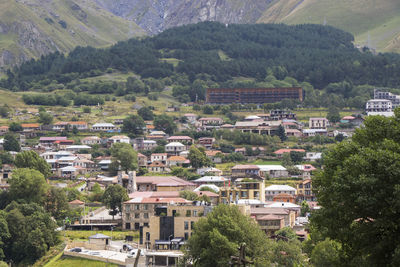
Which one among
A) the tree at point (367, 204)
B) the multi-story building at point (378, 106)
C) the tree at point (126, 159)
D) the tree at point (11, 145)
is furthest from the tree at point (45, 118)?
the tree at point (367, 204)

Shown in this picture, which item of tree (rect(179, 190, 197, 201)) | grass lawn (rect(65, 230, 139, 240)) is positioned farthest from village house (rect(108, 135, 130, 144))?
grass lawn (rect(65, 230, 139, 240))

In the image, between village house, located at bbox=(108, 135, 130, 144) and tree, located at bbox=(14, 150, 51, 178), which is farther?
village house, located at bbox=(108, 135, 130, 144)

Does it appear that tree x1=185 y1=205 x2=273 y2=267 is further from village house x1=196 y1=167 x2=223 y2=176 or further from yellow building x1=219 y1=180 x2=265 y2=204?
village house x1=196 y1=167 x2=223 y2=176

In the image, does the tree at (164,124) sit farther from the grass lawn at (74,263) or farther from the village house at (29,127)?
the grass lawn at (74,263)

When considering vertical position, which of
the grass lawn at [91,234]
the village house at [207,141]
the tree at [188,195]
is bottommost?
the grass lawn at [91,234]

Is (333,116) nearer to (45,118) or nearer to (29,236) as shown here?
(45,118)

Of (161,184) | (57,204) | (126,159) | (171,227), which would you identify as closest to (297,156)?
(126,159)

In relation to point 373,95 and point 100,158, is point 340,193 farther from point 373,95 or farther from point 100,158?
point 373,95
